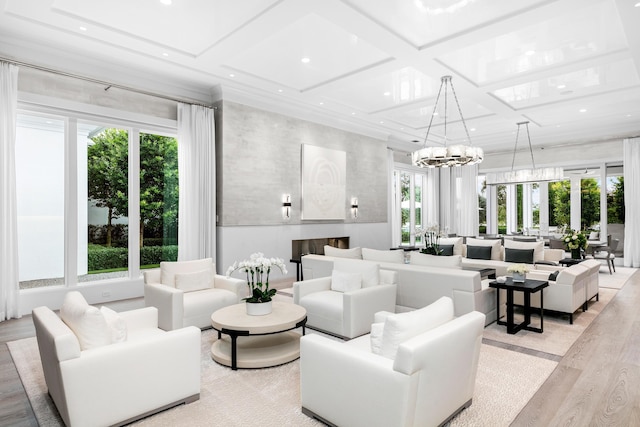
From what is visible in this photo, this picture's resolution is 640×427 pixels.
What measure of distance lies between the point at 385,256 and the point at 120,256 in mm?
4222

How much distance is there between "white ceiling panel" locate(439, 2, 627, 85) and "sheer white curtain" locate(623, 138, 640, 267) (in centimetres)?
558

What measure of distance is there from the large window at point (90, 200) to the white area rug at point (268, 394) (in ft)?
6.82

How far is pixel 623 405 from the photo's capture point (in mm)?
2721

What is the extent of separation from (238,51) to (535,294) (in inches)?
204

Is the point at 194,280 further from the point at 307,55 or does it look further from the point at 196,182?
the point at 307,55

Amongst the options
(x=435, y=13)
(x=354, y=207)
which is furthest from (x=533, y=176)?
(x=435, y=13)

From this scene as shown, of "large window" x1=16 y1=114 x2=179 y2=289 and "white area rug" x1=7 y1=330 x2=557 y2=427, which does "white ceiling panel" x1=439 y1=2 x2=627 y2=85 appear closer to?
"white area rug" x1=7 y1=330 x2=557 y2=427

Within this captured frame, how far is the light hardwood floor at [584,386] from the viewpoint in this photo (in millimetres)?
2559

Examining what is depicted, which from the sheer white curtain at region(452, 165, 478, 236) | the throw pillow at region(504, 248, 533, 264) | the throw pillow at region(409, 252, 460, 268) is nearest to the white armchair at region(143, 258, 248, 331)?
the throw pillow at region(409, 252, 460, 268)

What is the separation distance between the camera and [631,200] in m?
9.23

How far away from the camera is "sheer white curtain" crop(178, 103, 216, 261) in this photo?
A: 636cm

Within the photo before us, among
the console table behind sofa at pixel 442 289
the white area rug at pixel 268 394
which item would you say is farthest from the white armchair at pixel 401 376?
the console table behind sofa at pixel 442 289

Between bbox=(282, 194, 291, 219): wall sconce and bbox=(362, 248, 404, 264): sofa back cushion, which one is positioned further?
bbox=(282, 194, 291, 219): wall sconce

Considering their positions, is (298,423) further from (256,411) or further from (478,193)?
(478,193)
